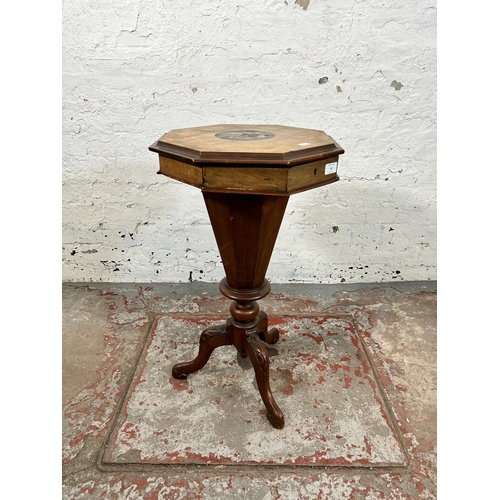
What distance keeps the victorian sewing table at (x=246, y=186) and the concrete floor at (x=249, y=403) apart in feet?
0.52

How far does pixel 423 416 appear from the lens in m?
1.80

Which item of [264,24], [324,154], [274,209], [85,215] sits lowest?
[85,215]

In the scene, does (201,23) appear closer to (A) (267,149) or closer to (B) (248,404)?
Answer: (A) (267,149)

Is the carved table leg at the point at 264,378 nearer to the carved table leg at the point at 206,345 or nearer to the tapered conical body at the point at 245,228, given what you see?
the carved table leg at the point at 206,345

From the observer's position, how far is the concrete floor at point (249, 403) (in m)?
1.52

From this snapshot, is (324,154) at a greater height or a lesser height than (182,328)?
greater

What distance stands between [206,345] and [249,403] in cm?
35

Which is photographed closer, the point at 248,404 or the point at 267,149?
the point at 267,149

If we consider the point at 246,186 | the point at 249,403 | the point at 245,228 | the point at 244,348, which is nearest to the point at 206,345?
the point at 244,348

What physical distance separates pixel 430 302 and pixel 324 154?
180cm

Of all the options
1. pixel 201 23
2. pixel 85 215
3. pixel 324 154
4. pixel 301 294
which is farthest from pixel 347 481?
pixel 201 23

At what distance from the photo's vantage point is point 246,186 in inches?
52.8

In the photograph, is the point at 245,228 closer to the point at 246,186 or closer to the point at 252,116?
the point at 246,186

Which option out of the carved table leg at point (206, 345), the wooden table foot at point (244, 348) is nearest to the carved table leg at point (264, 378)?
the wooden table foot at point (244, 348)
